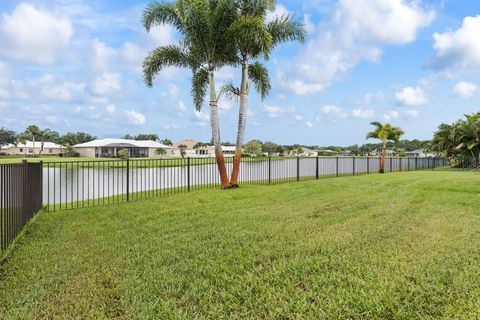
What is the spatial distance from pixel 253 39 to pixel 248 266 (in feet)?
25.6

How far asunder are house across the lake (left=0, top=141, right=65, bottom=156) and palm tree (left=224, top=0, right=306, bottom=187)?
74.3 m

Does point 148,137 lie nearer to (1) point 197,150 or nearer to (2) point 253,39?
(1) point 197,150

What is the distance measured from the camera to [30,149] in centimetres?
7594

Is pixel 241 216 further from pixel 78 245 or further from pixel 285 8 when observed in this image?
pixel 285 8

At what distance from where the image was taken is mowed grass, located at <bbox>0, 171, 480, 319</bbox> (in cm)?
257

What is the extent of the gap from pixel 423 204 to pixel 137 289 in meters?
6.60

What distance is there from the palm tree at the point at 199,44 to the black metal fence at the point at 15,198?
19.0 ft

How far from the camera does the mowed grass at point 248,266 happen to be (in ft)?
8.43

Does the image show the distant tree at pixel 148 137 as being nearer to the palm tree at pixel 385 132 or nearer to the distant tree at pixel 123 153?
the distant tree at pixel 123 153

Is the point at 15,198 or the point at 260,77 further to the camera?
the point at 260,77

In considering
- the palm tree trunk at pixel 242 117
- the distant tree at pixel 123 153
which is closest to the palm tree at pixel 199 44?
the palm tree trunk at pixel 242 117

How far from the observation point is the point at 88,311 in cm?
259

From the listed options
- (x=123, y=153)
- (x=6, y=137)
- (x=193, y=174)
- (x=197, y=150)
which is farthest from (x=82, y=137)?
(x=193, y=174)

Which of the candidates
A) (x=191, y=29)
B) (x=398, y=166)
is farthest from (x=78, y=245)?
(x=398, y=166)
